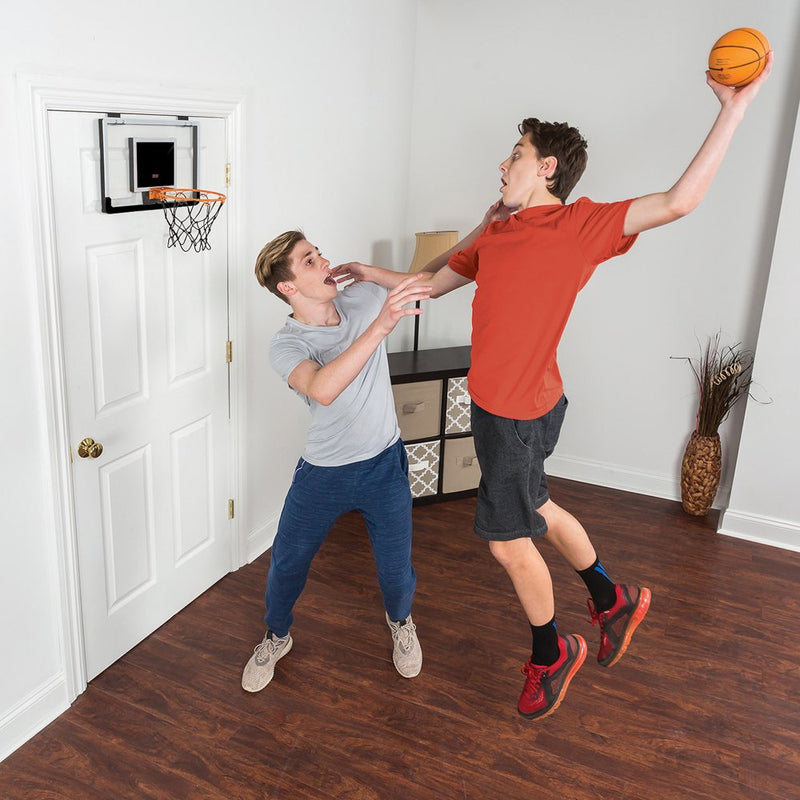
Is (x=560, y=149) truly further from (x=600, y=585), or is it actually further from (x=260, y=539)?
(x=260, y=539)

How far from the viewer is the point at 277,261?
2.64 meters

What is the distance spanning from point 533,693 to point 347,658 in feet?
2.58

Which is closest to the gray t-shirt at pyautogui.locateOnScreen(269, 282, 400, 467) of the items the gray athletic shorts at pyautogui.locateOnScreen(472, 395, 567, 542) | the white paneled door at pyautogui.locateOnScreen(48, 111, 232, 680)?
the gray athletic shorts at pyautogui.locateOnScreen(472, 395, 567, 542)

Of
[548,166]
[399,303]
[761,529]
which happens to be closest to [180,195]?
[399,303]

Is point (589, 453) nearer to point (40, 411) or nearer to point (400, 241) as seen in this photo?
point (400, 241)

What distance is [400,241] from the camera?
5.01m

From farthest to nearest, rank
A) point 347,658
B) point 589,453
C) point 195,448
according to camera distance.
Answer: point 589,453 → point 195,448 → point 347,658

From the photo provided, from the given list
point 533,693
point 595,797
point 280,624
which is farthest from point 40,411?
point 595,797

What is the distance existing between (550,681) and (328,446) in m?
1.04

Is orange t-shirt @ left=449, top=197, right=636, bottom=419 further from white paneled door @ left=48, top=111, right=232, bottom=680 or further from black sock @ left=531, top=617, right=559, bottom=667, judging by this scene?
white paneled door @ left=48, top=111, right=232, bottom=680

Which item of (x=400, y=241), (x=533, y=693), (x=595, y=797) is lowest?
(x=595, y=797)

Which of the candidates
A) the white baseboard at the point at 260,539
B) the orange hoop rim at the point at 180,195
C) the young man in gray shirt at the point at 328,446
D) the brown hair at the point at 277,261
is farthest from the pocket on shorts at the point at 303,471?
the white baseboard at the point at 260,539

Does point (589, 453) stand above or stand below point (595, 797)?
above

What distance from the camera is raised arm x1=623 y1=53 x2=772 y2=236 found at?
2057 mm
